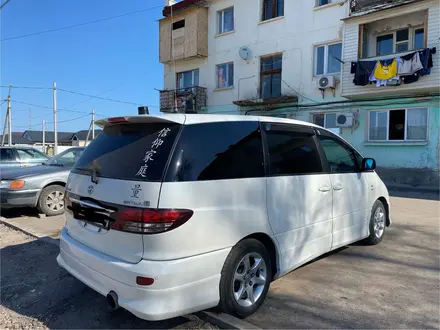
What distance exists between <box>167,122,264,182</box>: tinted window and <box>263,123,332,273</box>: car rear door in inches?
7.8

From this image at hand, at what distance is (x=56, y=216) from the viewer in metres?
7.33

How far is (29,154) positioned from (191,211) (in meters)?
10.3

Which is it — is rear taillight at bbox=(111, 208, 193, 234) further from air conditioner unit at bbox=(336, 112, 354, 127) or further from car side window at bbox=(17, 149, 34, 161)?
air conditioner unit at bbox=(336, 112, 354, 127)

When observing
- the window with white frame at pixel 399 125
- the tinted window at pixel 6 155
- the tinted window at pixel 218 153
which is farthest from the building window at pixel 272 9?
the tinted window at pixel 218 153

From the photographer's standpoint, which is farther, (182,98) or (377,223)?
(182,98)

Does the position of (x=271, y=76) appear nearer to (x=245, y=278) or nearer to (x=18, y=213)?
(x=18, y=213)

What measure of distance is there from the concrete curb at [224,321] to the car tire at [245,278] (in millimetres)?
68

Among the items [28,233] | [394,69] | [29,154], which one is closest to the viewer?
[28,233]

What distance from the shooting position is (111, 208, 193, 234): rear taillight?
2.50 m

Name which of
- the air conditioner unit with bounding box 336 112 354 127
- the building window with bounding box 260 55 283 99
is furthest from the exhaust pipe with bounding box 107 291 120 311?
the building window with bounding box 260 55 283 99

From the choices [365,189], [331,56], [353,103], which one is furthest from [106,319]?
[331,56]

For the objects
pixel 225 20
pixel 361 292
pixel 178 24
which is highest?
pixel 178 24

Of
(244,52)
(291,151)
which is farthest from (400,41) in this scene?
(291,151)

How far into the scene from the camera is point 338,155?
14.2 ft
